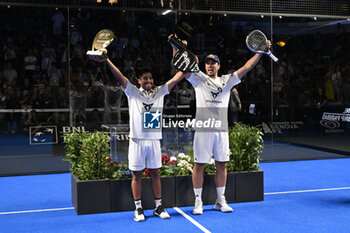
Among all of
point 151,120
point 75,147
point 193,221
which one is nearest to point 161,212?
point 193,221

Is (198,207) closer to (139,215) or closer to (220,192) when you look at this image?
(220,192)

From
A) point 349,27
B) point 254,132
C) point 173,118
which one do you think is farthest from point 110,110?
point 349,27

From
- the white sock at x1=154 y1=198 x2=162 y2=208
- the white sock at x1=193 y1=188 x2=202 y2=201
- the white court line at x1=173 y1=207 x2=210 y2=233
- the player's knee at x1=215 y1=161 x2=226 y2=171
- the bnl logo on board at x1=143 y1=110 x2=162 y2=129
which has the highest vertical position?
the bnl logo on board at x1=143 y1=110 x2=162 y2=129

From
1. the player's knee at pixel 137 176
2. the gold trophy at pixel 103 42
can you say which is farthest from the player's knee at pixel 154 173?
the gold trophy at pixel 103 42

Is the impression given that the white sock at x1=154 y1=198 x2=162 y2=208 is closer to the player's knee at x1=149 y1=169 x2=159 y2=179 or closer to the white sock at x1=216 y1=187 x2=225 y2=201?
the player's knee at x1=149 y1=169 x2=159 y2=179

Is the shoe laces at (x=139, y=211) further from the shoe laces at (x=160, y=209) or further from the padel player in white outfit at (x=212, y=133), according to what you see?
the padel player in white outfit at (x=212, y=133)

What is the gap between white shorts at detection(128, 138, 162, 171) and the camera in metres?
6.16

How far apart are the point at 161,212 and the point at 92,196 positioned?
998 mm

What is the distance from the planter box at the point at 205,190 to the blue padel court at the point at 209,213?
0.14 m

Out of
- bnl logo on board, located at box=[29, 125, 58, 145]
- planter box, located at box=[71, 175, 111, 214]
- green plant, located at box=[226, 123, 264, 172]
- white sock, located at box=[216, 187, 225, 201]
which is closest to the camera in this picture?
planter box, located at box=[71, 175, 111, 214]

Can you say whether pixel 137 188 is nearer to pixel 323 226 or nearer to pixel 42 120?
pixel 323 226

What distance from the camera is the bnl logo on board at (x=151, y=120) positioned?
6.20 m

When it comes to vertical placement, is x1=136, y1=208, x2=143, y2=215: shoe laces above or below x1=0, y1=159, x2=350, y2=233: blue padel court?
above

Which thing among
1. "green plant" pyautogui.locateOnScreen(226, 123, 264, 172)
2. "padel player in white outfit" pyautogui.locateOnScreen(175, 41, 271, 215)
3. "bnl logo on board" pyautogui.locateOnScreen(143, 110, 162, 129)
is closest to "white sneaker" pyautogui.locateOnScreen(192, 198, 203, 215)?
"padel player in white outfit" pyautogui.locateOnScreen(175, 41, 271, 215)
